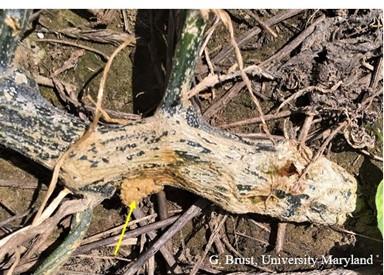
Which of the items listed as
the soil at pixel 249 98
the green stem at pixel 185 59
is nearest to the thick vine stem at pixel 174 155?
the green stem at pixel 185 59

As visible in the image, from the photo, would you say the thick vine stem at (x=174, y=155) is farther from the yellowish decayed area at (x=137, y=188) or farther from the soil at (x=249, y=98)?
the soil at (x=249, y=98)

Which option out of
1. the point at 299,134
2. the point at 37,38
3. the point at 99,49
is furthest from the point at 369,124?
the point at 37,38

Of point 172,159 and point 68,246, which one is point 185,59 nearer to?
point 172,159

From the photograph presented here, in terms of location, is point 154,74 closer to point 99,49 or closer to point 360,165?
point 99,49

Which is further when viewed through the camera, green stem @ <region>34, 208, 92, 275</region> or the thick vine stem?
green stem @ <region>34, 208, 92, 275</region>

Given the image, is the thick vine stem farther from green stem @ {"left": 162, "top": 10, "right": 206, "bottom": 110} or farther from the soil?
the soil

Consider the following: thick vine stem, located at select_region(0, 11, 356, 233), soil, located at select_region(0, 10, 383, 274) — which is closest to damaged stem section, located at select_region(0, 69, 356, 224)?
thick vine stem, located at select_region(0, 11, 356, 233)
